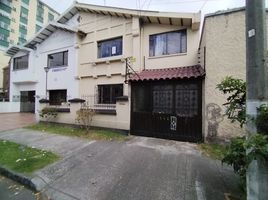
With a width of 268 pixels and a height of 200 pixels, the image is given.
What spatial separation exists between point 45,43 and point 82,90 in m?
6.41

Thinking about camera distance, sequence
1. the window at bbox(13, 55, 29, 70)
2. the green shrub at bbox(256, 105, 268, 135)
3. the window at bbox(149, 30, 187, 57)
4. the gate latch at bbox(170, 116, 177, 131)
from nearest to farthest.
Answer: the green shrub at bbox(256, 105, 268, 135)
the gate latch at bbox(170, 116, 177, 131)
the window at bbox(149, 30, 187, 57)
the window at bbox(13, 55, 29, 70)

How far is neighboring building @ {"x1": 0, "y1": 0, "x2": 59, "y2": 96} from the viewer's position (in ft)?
116

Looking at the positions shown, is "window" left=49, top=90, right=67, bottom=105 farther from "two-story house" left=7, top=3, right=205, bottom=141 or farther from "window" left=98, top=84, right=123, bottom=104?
"window" left=98, top=84, right=123, bottom=104

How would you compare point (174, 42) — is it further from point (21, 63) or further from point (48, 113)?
point (21, 63)

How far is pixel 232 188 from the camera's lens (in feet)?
13.2

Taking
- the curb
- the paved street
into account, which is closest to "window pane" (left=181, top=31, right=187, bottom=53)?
the curb

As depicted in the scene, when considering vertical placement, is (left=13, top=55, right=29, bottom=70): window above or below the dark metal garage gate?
above

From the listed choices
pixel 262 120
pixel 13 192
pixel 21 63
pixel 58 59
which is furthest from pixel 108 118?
pixel 21 63

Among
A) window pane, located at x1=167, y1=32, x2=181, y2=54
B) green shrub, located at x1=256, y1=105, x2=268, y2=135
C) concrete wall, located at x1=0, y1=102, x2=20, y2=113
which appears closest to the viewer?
green shrub, located at x1=256, y1=105, x2=268, y2=135

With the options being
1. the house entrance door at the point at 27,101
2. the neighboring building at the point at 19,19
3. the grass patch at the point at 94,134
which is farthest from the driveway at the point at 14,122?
the neighboring building at the point at 19,19

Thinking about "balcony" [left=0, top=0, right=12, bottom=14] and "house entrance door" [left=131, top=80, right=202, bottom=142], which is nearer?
"house entrance door" [left=131, top=80, right=202, bottom=142]

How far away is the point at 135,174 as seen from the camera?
4.87 m

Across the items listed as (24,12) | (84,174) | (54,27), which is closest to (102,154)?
(84,174)

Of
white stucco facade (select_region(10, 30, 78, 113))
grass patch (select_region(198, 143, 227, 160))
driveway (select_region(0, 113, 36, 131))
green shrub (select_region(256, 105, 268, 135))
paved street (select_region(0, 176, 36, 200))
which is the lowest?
paved street (select_region(0, 176, 36, 200))
